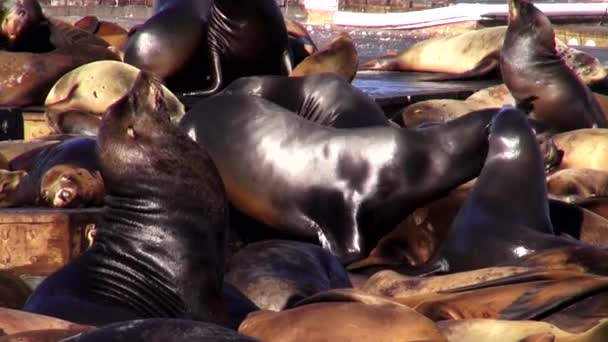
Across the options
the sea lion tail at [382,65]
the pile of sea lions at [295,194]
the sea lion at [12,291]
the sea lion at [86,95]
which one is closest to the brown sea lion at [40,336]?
the pile of sea lions at [295,194]

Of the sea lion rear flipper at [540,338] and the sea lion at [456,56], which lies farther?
the sea lion at [456,56]

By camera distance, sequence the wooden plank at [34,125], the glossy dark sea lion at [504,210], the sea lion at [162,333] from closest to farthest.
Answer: the sea lion at [162,333] < the glossy dark sea lion at [504,210] < the wooden plank at [34,125]

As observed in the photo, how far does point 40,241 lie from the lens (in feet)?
19.2

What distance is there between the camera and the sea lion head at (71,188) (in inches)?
247

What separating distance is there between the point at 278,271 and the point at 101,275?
87cm

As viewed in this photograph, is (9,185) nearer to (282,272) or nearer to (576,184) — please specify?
(282,272)

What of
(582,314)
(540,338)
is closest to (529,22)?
(582,314)

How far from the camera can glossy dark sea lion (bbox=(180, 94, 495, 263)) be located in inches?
255

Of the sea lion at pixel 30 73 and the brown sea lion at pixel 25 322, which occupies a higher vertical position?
the brown sea lion at pixel 25 322

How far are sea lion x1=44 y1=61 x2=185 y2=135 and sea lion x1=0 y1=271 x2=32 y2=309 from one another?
3.35 metres

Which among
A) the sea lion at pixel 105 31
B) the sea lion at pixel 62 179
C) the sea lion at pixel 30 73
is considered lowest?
the sea lion at pixel 105 31

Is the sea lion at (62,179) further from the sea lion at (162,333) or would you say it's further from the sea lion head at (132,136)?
the sea lion at (162,333)

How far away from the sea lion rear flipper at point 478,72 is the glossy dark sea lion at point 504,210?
5.15 meters

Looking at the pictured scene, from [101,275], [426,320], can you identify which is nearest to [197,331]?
[426,320]
